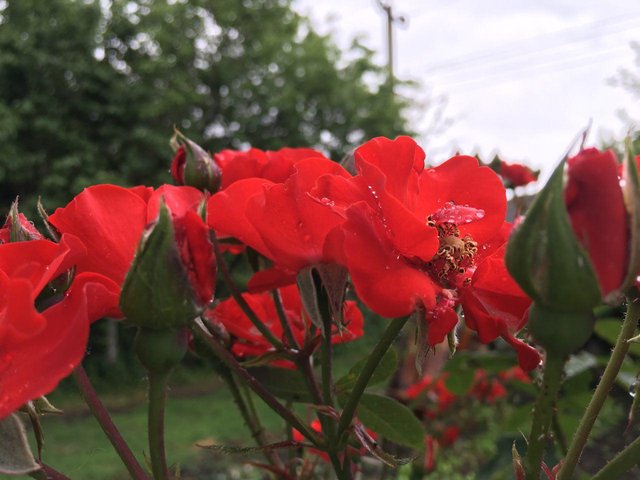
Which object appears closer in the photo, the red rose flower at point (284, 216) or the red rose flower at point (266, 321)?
the red rose flower at point (284, 216)

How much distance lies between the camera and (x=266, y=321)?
0.55 meters

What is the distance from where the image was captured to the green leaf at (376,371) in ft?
1.66

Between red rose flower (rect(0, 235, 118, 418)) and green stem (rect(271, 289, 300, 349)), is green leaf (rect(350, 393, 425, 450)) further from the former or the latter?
red rose flower (rect(0, 235, 118, 418))

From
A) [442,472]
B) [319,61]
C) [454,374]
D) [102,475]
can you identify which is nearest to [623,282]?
[454,374]

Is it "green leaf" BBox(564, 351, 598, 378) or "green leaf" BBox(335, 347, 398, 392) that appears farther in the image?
"green leaf" BBox(564, 351, 598, 378)

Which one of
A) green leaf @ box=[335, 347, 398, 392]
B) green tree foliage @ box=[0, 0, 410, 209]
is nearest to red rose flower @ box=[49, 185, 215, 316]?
green leaf @ box=[335, 347, 398, 392]

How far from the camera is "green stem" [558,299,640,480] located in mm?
313

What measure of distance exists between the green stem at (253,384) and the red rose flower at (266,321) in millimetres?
61

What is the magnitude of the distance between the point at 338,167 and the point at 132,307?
5.3 inches

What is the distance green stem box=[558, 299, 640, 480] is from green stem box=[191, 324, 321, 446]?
0.13 m

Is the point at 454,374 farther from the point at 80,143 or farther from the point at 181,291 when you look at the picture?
the point at 80,143

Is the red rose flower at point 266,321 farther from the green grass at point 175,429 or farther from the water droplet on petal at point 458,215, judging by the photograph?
the green grass at point 175,429

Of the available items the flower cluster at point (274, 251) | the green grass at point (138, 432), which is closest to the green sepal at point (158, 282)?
the flower cluster at point (274, 251)

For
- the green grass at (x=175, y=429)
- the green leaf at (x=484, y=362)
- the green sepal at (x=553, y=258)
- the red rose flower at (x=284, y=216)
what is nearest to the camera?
the green sepal at (x=553, y=258)
